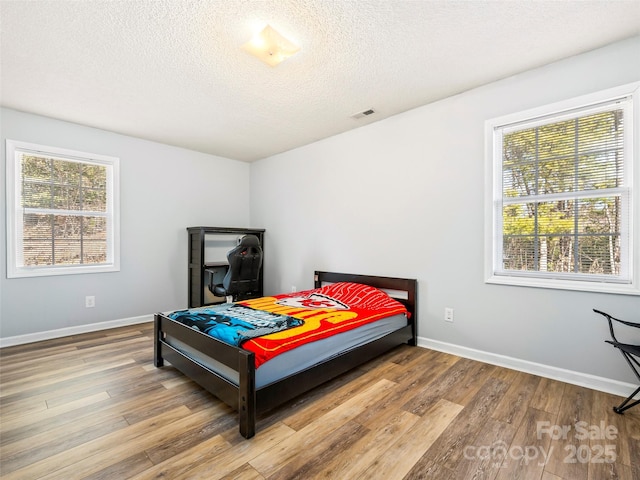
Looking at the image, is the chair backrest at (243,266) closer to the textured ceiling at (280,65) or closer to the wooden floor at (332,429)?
the wooden floor at (332,429)

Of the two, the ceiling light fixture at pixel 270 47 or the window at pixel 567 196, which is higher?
the ceiling light fixture at pixel 270 47

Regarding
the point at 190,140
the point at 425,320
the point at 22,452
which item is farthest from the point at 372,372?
the point at 190,140

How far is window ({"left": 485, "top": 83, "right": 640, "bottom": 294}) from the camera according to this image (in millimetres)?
2162

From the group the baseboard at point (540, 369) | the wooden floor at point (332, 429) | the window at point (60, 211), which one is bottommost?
the wooden floor at point (332, 429)

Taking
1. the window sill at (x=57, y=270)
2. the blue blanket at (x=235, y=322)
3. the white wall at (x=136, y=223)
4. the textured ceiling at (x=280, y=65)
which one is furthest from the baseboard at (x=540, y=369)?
the window sill at (x=57, y=270)

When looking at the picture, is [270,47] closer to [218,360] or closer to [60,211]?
[218,360]

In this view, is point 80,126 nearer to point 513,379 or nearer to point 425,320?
point 425,320

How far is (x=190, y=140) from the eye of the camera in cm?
418

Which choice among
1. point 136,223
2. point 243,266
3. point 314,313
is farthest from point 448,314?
point 136,223

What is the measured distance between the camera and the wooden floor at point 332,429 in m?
1.47

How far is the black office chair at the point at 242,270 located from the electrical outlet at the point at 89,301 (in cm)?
141

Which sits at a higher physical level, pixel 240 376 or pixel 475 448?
pixel 240 376

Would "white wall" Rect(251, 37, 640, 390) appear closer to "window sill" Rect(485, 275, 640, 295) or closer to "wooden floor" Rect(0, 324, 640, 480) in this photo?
"window sill" Rect(485, 275, 640, 295)

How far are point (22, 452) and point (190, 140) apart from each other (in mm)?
3607
